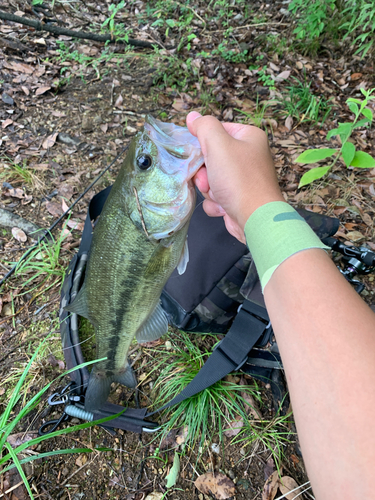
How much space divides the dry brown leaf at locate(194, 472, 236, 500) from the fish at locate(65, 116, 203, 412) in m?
0.90

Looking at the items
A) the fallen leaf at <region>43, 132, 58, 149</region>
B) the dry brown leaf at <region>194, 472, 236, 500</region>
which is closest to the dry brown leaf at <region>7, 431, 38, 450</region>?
the dry brown leaf at <region>194, 472, 236, 500</region>

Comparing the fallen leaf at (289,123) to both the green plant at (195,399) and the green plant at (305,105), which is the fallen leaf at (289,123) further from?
the green plant at (195,399)

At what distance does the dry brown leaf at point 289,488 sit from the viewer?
198 cm

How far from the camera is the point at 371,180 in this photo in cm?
367

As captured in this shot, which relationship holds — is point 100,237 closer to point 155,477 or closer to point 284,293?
point 284,293

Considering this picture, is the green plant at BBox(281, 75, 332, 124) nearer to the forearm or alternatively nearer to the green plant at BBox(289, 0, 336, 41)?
the green plant at BBox(289, 0, 336, 41)

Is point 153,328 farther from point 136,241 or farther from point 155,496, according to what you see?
point 155,496

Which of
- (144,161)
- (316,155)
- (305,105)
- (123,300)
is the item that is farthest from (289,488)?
(305,105)

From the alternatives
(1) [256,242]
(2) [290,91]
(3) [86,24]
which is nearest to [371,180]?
(2) [290,91]

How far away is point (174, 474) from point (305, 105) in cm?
485

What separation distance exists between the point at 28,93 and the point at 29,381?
4.09 meters

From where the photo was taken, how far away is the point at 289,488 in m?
2.01

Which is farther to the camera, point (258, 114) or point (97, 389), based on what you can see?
point (258, 114)

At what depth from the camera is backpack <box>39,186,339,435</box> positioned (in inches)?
85.0
